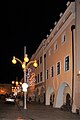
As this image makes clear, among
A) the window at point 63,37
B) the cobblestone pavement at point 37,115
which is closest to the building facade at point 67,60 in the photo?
the window at point 63,37

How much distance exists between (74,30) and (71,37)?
3.98 feet

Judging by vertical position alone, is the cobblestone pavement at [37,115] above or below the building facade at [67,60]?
below

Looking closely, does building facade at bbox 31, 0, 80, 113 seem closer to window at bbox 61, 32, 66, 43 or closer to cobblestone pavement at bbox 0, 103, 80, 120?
window at bbox 61, 32, 66, 43

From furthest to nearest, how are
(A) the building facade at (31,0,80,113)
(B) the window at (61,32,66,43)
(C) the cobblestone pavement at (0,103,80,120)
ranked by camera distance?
(B) the window at (61,32,66,43), (A) the building facade at (31,0,80,113), (C) the cobblestone pavement at (0,103,80,120)

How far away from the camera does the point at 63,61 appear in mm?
34906

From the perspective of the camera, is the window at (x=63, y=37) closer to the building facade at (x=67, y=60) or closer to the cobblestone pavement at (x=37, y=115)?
the building facade at (x=67, y=60)

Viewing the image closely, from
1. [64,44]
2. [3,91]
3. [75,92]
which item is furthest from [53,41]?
[3,91]

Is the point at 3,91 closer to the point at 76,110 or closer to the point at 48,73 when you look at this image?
the point at 48,73

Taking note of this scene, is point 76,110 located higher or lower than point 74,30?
lower

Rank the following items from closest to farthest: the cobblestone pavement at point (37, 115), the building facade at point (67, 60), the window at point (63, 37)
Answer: the cobblestone pavement at point (37, 115), the building facade at point (67, 60), the window at point (63, 37)

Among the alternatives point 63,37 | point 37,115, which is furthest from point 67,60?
point 37,115

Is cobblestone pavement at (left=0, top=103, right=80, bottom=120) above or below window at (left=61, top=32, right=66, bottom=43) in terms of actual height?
below

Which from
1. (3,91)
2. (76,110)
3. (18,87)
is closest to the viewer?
(76,110)

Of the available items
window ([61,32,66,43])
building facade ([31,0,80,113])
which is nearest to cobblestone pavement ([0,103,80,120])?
building facade ([31,0,80,113])
